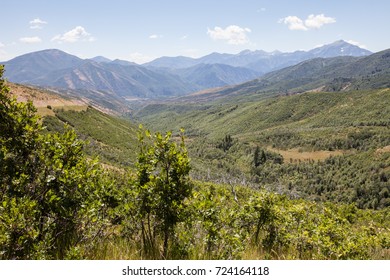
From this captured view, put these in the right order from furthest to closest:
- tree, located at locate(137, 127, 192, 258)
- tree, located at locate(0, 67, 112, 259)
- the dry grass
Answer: the dry grass → tree, located at locate(137, 127, 192, 258) → tree, located at locate(0, 67, 112, 259)

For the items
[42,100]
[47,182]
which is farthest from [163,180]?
[42,100]

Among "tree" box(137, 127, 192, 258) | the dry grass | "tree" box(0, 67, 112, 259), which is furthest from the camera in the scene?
the dry grass

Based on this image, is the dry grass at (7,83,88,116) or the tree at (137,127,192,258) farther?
the dry grass at (7,83,88,116)

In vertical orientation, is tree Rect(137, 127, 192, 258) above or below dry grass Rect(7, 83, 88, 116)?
below

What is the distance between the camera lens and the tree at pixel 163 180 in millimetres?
6574

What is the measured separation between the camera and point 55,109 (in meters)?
134

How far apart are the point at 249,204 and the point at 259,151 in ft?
548

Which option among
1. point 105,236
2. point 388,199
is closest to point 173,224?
point 105,236

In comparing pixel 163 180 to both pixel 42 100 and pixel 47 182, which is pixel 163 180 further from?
pixel 42 100

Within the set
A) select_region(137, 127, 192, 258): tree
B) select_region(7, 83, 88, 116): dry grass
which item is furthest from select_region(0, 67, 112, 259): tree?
select_region(7, 83, 88, 116): dry grass

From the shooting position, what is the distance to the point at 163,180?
22.0 ft

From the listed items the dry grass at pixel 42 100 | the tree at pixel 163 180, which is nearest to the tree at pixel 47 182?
the tree at pixel 163 180

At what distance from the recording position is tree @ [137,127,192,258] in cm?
657

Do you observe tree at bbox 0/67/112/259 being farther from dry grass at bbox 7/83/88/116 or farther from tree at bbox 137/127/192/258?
dry grass at bbox 7/83/88/116
